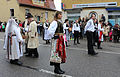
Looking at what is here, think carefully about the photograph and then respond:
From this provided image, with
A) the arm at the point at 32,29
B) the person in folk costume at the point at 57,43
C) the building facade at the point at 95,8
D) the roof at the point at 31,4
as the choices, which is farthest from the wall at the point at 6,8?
the person in folk costume at the point at 57,43

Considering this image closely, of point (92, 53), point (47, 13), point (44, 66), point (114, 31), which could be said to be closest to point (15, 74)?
point (44, 66)

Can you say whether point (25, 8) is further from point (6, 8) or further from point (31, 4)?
point (6, 8)

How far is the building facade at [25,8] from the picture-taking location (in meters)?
30.9

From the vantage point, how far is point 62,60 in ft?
18.7

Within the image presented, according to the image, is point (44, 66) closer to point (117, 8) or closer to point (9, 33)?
point (9, 33)

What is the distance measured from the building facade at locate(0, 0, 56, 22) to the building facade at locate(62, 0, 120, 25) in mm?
9894

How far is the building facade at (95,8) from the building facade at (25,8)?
9.89 metres

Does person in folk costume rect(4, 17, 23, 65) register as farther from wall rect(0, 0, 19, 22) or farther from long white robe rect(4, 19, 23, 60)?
wall rect(0, 0, 19, 22)

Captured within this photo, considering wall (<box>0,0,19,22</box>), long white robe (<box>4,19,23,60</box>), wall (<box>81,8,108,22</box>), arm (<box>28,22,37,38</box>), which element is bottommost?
long white robe (<box>4,19,23,60</box>)

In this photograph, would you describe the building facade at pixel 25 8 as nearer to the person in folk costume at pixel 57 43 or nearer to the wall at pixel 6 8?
the wall at pixel 6 8

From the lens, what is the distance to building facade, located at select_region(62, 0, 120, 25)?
70.8 feet

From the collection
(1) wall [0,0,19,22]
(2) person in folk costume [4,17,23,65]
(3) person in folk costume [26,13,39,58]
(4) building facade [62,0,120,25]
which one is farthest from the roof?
(2) person in folk costume [4,17,23,65]

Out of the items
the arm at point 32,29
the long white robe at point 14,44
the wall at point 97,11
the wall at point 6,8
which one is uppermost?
the wall at point 6,8

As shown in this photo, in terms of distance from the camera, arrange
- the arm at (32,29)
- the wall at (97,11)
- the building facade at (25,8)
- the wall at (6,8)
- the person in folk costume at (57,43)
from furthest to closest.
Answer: the wall at (6,8) → the building facade at (25,8) → the wall at (97,11) → the arm at (32,29) → the person in folk costume at (57,43)
